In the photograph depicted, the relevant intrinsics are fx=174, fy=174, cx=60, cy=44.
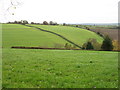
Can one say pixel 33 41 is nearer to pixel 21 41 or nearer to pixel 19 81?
pixel 21 41

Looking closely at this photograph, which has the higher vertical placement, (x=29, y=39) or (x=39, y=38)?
(x=39, y=38)

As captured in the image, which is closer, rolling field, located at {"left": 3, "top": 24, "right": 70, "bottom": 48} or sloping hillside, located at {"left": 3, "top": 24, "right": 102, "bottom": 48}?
rolling field, located at {"left": 3, "top": 24, "right": 70, "bottom": 48}

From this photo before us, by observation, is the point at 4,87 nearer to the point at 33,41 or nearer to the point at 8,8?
the point at 8,8

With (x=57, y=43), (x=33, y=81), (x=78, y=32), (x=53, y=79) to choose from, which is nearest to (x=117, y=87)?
(x=53, y=79)

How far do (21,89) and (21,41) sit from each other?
79.8 metres

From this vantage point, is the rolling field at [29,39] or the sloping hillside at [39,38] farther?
the sloping hillside at [39,38]

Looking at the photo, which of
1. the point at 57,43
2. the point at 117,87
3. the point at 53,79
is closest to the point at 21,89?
the point at 53,79

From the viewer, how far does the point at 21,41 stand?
86.3m

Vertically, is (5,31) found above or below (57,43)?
above

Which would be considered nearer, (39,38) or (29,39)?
(29,39)

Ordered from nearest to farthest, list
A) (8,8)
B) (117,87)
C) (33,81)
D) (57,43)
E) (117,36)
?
1. (117,87)
2. (33,81)
3. (8,8)
4. (57,43)
5. (117,36)

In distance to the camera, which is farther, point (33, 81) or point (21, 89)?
point (33, 81)

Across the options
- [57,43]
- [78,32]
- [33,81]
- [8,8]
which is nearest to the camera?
[33,81]

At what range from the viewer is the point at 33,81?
980 cm
